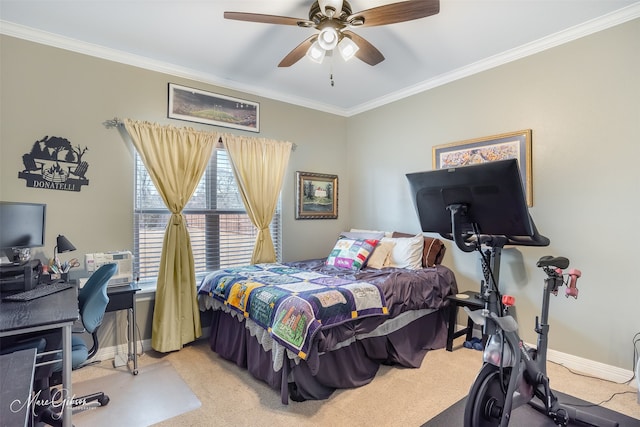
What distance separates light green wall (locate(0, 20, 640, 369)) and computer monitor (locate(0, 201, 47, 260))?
11.3 inches

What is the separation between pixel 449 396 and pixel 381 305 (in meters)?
0.76

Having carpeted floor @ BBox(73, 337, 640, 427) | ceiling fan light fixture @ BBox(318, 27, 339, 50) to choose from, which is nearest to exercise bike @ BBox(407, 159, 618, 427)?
carpeted floor @ BBox(73, 337, 640, 427)

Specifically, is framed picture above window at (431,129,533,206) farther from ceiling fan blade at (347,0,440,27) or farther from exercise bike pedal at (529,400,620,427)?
exercise bike pedal at (529,400,620,427)

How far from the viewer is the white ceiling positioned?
234 cm

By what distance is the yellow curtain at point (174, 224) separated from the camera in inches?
117

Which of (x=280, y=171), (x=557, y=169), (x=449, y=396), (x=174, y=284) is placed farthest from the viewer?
(x=280, y=171)

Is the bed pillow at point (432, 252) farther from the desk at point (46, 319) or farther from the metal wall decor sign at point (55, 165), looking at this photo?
the metal wall decor sign at point (55, 165)

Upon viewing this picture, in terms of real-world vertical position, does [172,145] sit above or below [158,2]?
below

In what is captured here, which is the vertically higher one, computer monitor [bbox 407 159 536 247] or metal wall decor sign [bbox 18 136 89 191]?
metal wall decor sign [bbox 18 136 89 191]

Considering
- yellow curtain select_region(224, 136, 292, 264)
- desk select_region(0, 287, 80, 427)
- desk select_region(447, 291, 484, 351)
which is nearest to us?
desk select_region(0, 287, 80, 427)

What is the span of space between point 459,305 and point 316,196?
214 cm

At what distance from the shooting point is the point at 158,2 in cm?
228

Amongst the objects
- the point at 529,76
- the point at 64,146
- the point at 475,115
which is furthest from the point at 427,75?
the point at 64,146

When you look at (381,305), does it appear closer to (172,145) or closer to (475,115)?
(475,115)
